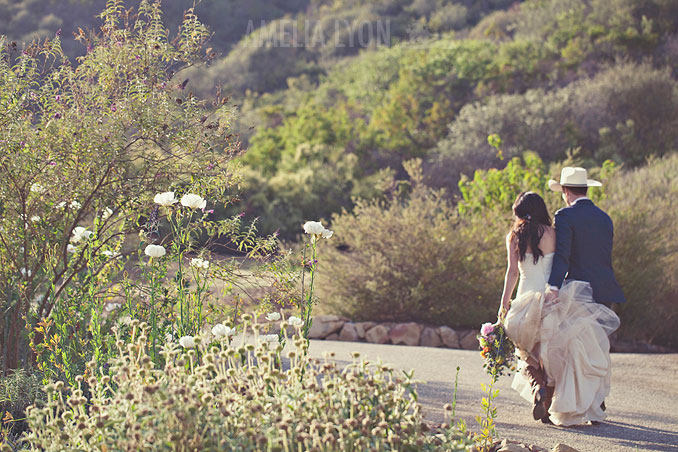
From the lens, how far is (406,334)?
8883 millimetres

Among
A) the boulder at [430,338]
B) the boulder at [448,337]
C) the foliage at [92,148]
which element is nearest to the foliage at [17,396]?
the foliage at [92,148]

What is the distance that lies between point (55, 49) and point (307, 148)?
15.0 meters

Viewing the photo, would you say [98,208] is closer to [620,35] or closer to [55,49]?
[55,49]

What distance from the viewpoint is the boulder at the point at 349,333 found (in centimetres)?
898

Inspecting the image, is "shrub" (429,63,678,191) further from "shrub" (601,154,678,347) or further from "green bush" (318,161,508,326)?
"green bush" (318,161,508,326)

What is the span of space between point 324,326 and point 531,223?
4.56 meters

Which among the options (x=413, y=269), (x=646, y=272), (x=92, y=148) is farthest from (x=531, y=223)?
(x=646, y=272)

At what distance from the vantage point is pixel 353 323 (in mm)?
9172

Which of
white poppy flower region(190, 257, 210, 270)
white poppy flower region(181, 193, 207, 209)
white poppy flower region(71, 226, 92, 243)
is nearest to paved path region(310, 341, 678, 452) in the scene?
white poppy flower region(190, 257, 210, 270)

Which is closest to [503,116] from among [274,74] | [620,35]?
[620,35]

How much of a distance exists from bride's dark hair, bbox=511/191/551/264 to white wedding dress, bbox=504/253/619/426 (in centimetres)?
32

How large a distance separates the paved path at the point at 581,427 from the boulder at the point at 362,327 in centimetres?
77

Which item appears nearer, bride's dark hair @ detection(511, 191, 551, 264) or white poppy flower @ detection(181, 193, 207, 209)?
white poppy flower @ detection(181, 193, 207, 209)

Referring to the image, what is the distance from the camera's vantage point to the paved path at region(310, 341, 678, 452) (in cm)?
444
